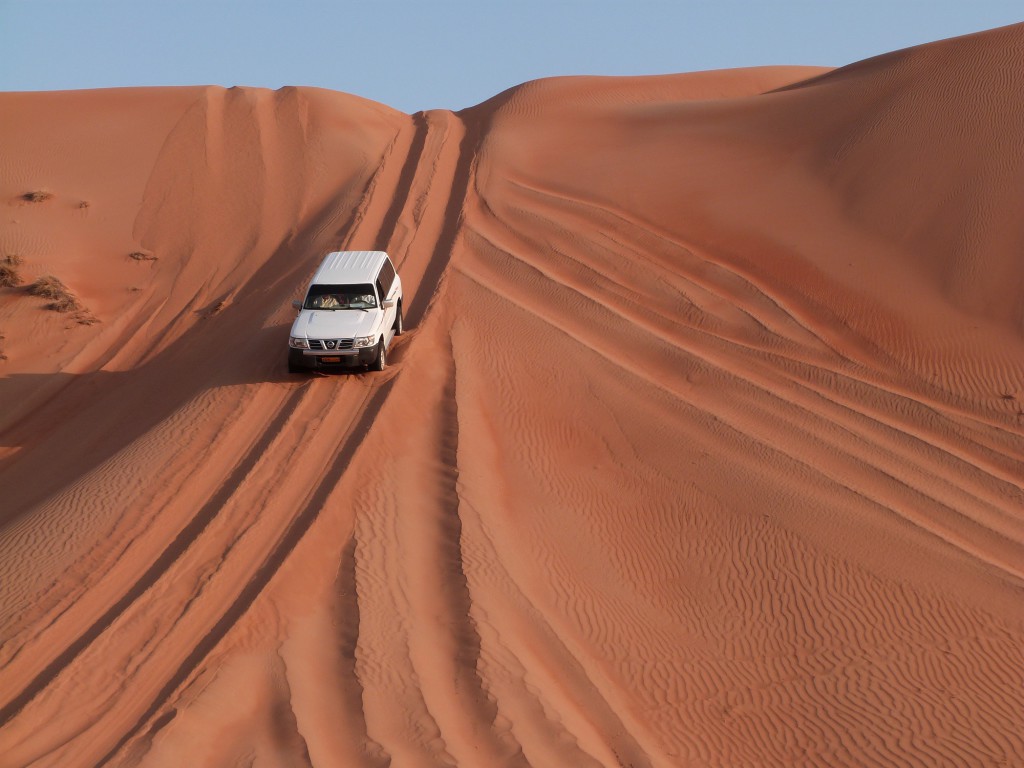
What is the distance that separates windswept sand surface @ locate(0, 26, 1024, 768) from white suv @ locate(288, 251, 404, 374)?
1.83 ft

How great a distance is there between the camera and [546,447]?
1642cm

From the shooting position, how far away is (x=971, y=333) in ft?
65.9

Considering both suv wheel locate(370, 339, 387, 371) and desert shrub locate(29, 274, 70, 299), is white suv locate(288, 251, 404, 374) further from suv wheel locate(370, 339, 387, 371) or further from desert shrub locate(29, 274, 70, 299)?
desert shrub locate(29, 274, 70, 299)

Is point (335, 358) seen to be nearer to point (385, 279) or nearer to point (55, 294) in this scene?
point (385, 279)

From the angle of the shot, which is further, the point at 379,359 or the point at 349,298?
the point at 349,298

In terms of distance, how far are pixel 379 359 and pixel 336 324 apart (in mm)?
990

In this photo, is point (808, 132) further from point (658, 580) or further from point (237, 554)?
point (237, 554)

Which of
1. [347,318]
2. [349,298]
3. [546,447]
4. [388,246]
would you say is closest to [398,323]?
[349,298]

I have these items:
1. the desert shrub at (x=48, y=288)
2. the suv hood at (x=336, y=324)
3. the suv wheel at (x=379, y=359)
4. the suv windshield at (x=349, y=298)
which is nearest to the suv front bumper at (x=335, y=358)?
the suv wheel at (x=379, y=359)

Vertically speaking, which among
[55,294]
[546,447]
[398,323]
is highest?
[398,323]

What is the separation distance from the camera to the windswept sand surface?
10938 mm

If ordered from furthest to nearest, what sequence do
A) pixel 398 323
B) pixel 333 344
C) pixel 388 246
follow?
pixel 388 246, pixel 398 323, pixel 333 344

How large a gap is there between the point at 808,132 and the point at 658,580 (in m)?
18.2

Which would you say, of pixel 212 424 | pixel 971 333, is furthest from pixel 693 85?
pixel 212 424
